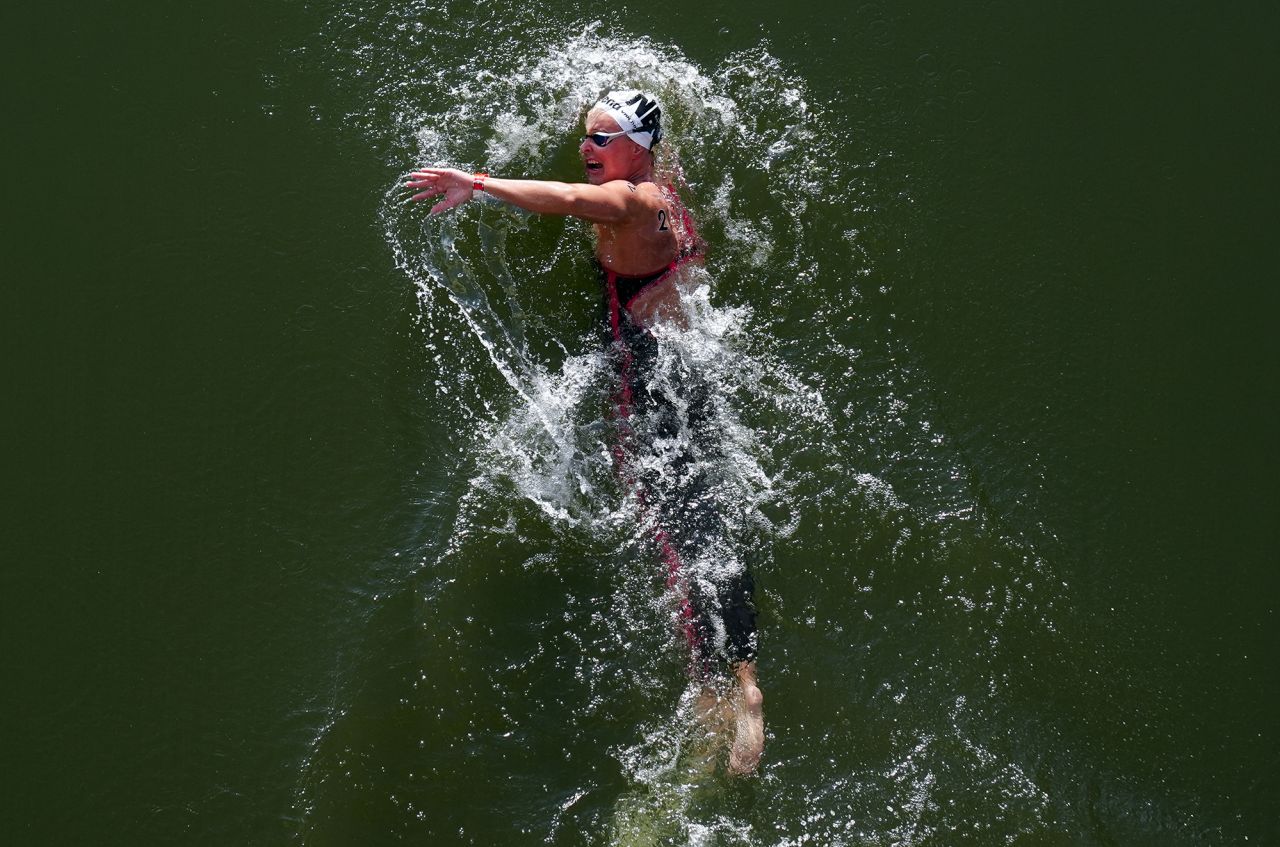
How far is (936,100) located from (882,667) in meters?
3.31

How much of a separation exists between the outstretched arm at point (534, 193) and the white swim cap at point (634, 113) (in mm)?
488

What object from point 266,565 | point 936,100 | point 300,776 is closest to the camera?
point 300,776

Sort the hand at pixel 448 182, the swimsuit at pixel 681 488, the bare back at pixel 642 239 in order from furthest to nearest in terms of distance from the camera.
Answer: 1. the bare back at pixel 642 239
2. the swimsuit at pixel 681 488
3. the hand at pixel 448 182

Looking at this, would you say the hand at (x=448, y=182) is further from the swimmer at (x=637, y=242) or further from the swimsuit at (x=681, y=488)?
the swimsuit at (x=681, y=488)

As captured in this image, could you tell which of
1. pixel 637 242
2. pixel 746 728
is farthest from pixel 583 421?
pixel 746 728

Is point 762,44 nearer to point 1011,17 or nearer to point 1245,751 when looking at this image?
point 1011,17

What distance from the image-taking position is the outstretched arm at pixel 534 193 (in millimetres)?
4883

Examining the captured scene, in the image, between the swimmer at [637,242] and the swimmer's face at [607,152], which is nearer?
the swimmer at [637,242]

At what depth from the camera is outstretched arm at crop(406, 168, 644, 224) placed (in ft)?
16.0

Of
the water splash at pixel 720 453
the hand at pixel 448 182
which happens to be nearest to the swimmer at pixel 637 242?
the hand at pixel 448 182

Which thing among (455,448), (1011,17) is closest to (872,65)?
(1011,17)

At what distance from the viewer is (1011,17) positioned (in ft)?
22.1

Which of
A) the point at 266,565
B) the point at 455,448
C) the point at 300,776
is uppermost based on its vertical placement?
the point at 455,448

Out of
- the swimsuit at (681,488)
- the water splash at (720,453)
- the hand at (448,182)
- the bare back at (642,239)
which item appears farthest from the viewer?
the bare back at (642,239)
